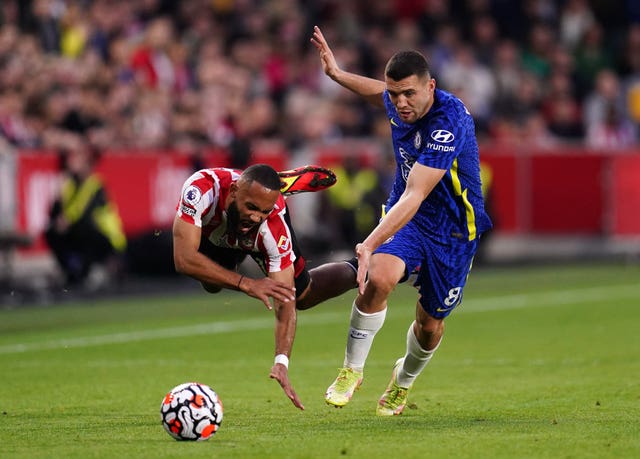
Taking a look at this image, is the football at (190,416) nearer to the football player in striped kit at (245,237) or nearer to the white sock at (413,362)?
the football player in striped kit at (245,237)

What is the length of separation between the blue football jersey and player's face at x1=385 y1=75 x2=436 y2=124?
152 mm

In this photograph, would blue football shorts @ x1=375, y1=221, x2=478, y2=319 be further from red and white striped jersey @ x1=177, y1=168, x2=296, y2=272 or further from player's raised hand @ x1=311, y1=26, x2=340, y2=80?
player's raised hand @ x1=311, y1=26, x2=340, y2=80

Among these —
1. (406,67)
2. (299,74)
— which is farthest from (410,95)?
(299,74)

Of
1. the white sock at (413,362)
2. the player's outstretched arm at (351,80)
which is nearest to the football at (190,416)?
the white sock at (413,362)

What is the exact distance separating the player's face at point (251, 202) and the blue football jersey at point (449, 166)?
1.10 metres

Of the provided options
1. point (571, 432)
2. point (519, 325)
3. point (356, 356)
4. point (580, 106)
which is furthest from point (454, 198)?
point (580, 106)

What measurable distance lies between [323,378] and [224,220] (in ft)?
9.69

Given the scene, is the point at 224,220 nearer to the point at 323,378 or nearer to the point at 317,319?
the point at 323,378

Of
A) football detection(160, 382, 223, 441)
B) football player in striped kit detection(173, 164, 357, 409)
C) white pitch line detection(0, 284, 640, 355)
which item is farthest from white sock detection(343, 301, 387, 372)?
white pitch line detection(0, 284, 640, 355)

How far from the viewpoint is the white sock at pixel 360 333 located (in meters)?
9.71

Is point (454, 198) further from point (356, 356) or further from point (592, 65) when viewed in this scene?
point (592, 65)

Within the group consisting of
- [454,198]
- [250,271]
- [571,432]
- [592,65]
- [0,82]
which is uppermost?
[454,198]

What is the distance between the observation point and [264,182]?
8.95 m

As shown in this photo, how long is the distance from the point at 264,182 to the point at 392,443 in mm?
1917
